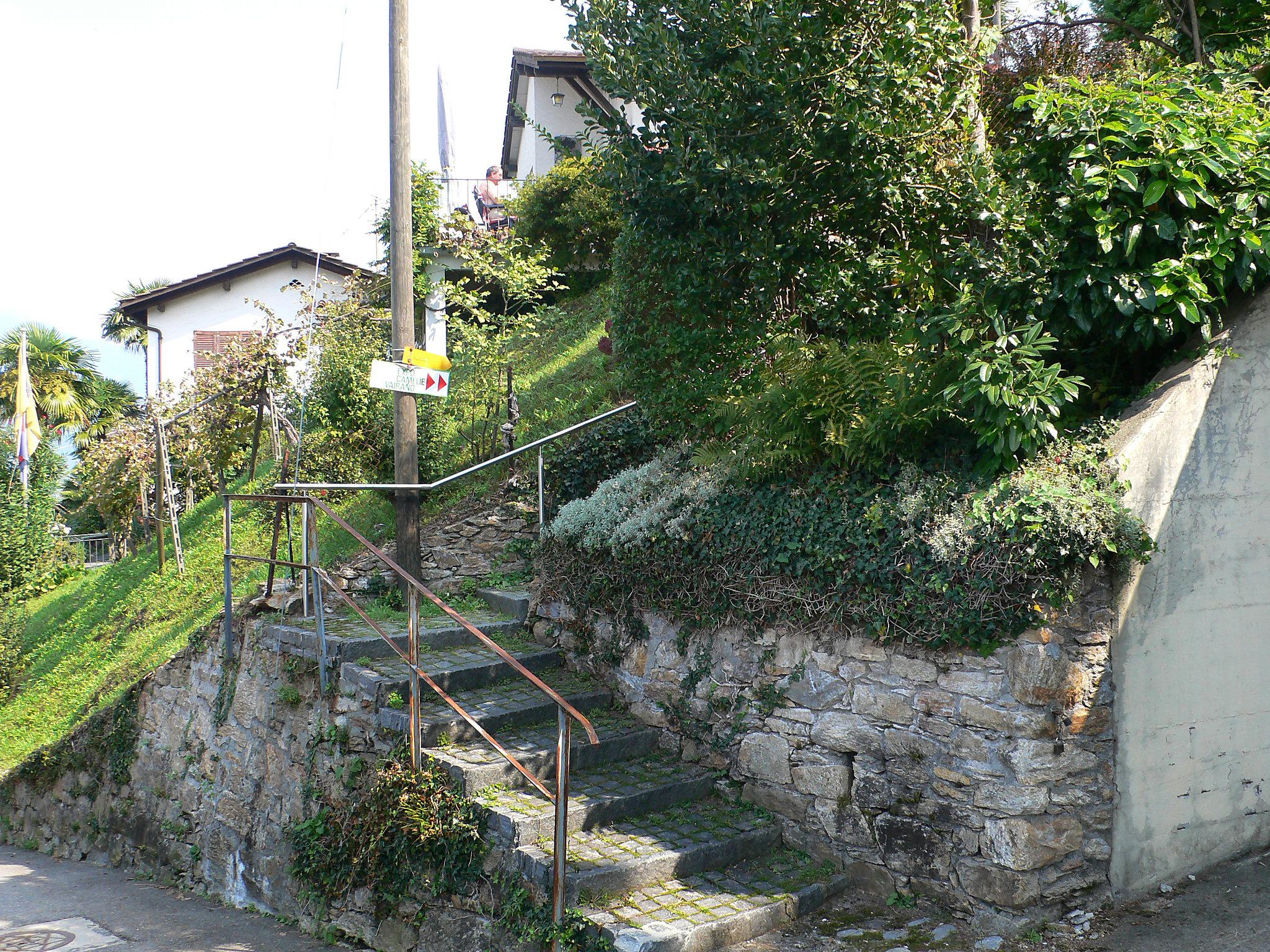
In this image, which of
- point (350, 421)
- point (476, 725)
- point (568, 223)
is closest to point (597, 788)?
point (476, 725)

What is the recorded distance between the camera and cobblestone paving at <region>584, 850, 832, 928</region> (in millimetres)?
4664

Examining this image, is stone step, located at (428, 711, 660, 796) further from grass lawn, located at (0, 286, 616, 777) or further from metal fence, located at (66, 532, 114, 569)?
metal fence, located at (66, 532, 114, 569)

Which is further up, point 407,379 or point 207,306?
point 207,306

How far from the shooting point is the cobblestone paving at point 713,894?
4.66 m

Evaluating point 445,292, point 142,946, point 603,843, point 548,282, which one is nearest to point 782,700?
point 603,843

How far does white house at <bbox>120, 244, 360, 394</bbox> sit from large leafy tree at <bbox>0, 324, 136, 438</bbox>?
11.6 feet

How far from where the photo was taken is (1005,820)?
4574mm

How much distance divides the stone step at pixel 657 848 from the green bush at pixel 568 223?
11904 mm

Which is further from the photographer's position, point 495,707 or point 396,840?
point 495,707

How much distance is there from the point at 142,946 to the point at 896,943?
498cm

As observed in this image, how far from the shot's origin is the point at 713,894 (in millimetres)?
4977

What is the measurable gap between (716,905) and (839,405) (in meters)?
2.74

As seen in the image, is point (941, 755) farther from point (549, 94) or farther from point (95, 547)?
point (95, 547)

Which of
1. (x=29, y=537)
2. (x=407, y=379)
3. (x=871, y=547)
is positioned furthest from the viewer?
(x=29, y=537)
